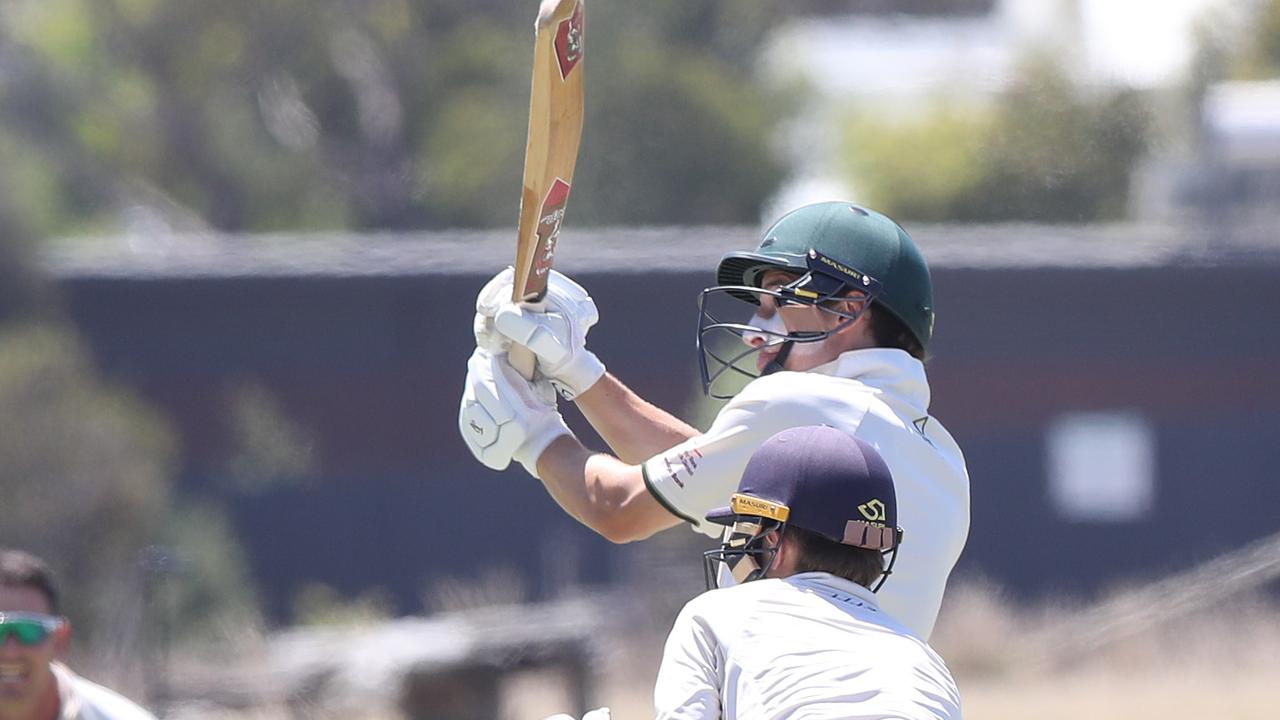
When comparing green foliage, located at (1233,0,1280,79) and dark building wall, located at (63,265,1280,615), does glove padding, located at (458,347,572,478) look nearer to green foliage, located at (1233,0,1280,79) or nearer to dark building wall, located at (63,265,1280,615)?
dark building wall, located at (63,265,1280,615)

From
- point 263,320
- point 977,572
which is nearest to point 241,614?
point 263,320

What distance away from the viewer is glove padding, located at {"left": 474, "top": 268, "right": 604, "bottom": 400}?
150 inches

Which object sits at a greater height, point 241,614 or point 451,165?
point 451,165

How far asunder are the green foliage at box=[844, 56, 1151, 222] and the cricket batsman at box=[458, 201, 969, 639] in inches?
548

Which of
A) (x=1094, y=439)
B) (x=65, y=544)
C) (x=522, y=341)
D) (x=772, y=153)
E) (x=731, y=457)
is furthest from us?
(x=772, y=153)

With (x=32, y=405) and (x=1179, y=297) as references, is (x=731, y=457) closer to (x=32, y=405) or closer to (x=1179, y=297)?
(x=32, y=405)

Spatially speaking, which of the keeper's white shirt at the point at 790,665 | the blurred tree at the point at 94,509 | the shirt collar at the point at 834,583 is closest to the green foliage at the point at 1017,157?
the blurred tree at the point at 94,509

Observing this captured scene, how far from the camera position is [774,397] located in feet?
11.1

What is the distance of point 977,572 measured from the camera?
728 inches

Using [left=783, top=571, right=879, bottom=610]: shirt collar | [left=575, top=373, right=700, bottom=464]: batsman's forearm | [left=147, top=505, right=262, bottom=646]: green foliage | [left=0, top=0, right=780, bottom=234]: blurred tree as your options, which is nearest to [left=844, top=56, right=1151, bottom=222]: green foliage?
[left=0, top=0, right=780, bottom=234]: blurred tree

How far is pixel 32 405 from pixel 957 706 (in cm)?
1452

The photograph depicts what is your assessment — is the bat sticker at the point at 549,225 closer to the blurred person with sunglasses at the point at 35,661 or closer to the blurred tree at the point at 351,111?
the blurred person with sunglasses at the point at 35,661

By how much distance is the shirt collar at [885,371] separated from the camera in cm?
356

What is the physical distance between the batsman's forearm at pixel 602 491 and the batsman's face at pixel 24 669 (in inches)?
75.5
